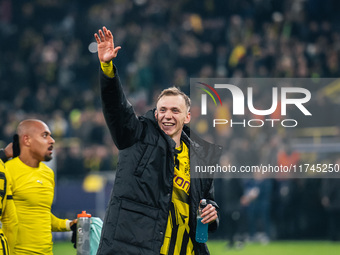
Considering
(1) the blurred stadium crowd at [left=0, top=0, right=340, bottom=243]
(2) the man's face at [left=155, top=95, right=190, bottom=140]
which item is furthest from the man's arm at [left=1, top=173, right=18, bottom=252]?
(1) the blurred stadium crowd at [left=0, top=0, right=340, bottom=243]

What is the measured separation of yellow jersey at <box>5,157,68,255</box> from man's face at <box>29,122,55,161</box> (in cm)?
15

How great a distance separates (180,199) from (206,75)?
38.7 ft

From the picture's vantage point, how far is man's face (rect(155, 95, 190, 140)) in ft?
17.1

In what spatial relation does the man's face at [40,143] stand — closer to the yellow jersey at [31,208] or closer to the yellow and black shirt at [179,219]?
the yellow jersey at [31,208]

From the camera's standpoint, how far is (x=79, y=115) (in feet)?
56.0

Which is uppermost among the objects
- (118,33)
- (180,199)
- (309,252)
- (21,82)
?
(118,33)

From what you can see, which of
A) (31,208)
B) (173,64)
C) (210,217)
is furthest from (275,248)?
(210,217)

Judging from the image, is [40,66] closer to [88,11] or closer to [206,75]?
[88,11]

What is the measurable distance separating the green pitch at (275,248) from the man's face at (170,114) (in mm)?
6741

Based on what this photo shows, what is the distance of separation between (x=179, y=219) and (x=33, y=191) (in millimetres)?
1629

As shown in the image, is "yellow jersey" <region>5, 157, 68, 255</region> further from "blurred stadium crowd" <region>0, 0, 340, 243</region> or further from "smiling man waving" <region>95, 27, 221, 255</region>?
"blurred stadium crowd" <region>0, 0, 340, 243</region>

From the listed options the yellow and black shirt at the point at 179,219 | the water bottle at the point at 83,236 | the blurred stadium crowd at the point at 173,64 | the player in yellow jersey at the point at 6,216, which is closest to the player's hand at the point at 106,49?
the yellow and black shirt at the point at 179,219

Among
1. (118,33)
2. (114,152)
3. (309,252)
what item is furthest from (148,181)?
(118,33)

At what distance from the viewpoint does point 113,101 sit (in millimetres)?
4668
